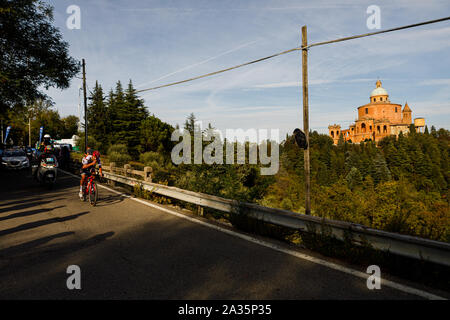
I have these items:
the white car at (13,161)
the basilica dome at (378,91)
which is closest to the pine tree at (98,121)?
the white car at (13,161)

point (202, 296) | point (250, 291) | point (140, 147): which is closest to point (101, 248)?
point (202, 296)

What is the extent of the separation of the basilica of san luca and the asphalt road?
17415 cm

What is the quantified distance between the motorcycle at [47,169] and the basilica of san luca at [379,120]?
563 ft

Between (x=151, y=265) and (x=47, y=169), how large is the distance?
33.2ft

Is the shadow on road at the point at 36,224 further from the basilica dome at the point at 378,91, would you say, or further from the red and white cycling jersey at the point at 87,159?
the basilica dome at the point at 378,91

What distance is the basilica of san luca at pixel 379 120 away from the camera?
16025cm

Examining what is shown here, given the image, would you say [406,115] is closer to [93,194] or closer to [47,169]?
[47,169]

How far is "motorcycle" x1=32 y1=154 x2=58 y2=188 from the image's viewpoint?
12094mm

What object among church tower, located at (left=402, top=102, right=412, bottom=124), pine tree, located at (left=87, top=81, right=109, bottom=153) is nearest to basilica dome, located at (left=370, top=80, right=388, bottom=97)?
church tower, located at (left=402, top=102, right=412, bottom=124)

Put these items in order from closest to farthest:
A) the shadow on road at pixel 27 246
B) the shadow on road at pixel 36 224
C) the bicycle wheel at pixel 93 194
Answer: the shadow on road at pixel 27 246, the shadow on road at pixel 36 224, the bicycle wheel at pixel 93 194

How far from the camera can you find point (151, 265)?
433 centimetres

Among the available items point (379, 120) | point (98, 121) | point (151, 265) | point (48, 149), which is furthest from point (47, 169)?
point (379, 120)
